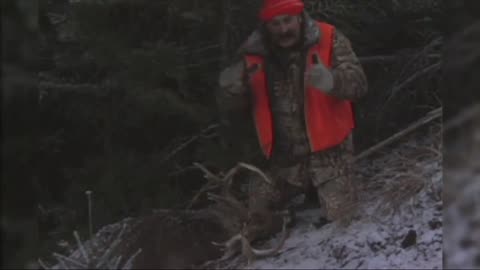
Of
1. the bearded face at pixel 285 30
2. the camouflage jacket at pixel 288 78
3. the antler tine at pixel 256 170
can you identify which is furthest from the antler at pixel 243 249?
the bearded face at pixel 285 30

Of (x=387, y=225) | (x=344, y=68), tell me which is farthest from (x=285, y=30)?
(x=387, y=225)

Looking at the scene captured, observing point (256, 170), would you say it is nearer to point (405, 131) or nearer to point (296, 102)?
point (296, 102)

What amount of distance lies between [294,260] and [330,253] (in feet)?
0.22

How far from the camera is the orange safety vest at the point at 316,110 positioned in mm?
1318

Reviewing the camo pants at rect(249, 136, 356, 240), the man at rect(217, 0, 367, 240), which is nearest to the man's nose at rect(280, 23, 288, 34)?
the man at rect(217, 0, 367, 240)

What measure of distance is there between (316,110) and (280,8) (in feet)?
0.66

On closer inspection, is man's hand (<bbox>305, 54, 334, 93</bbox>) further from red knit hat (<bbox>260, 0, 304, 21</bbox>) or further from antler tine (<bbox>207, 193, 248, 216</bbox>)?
antler tine (<bbox>207, 193, 248, 216</bbox>)

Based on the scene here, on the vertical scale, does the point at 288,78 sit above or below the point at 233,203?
above

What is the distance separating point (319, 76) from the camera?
1314mm

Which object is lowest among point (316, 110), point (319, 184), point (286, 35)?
point (319, 184)

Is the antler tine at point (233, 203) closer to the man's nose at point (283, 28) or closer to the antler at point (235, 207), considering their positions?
the antler at point (235, 207)

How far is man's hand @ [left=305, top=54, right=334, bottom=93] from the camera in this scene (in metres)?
1.31

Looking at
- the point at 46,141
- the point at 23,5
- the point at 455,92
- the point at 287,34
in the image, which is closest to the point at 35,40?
the point at 23,5

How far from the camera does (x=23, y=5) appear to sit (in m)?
1.41
